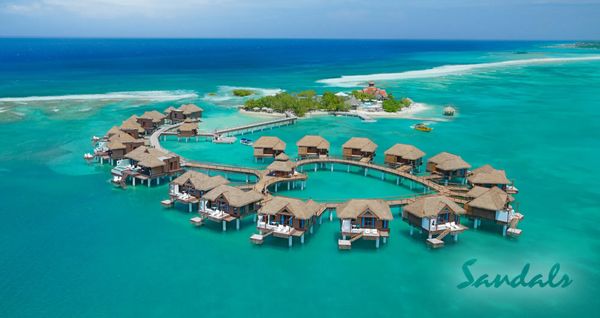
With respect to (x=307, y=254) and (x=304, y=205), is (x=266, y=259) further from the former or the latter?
(x=304, y=205)

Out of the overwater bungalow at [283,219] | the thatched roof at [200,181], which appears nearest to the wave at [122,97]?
the thatched roof at [200,181]

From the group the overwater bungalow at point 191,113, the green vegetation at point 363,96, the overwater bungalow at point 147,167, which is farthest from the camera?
the green vegetation at point 363,96

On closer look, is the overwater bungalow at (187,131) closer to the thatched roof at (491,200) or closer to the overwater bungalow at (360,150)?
the overwater bungalow at (360,150)

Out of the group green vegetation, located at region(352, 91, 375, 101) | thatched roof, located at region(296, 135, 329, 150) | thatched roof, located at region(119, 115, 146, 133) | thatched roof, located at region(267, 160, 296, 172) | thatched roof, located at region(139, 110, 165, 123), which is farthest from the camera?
green vegetation, located at region(352, 91, 375, 101)

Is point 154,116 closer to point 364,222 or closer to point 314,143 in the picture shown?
point 314,143

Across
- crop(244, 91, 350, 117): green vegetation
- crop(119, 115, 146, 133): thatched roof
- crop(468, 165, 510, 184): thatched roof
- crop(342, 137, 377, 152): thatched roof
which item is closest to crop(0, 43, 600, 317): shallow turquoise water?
crop(342, 137, 377, 152): thatched roof

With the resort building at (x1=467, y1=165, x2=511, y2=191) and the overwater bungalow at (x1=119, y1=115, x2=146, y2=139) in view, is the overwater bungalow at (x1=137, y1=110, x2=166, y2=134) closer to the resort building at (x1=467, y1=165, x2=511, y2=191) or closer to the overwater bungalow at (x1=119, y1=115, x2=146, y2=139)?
the overwater bungalow at (x1=119, y1=115, x2=146, y2=139)
